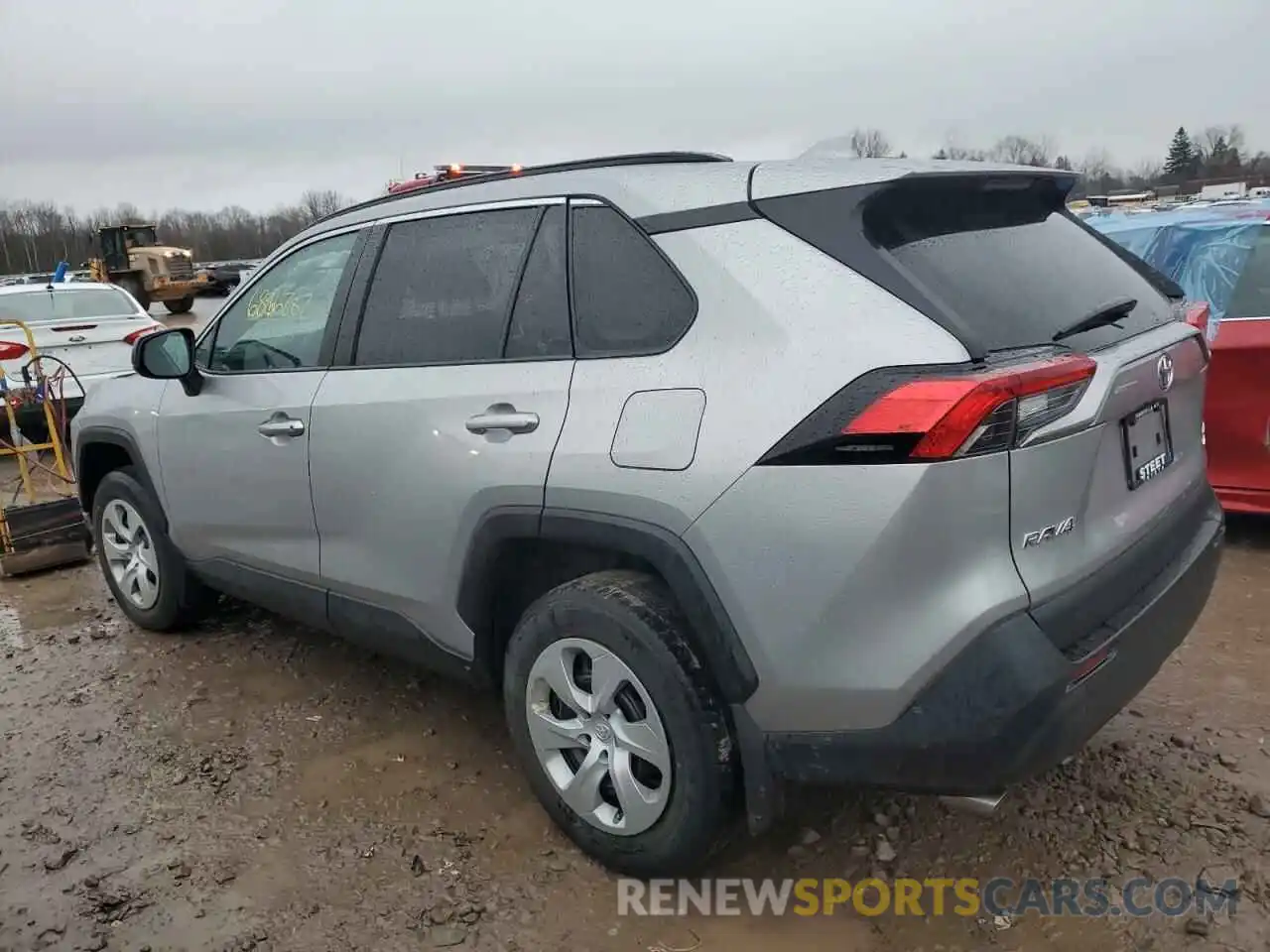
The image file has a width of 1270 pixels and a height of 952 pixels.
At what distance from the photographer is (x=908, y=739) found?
2.06 m

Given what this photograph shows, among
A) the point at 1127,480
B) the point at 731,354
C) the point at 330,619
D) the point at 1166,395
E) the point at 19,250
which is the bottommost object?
the point at 330,619

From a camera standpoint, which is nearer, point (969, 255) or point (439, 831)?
point (969, 255)

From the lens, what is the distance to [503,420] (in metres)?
2.62

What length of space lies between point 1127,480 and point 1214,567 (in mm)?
603

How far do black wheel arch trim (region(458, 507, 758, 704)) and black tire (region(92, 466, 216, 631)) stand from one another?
2.16 m

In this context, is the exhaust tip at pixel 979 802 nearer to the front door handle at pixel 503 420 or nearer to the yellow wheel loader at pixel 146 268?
the front door handle at pixel 503 420

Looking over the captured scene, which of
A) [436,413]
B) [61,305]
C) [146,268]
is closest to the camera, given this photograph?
[436,413]

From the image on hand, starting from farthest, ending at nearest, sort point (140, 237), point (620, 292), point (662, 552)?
point (140, 237), point (620, 292), point (662, 552)

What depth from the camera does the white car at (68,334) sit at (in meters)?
8.45

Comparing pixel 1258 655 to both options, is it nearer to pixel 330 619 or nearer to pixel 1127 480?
pixel 1127 480

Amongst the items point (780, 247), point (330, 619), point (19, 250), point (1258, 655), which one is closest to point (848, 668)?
point (780, 247)

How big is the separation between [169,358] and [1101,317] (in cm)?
317

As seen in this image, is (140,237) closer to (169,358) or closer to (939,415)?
(169,358)

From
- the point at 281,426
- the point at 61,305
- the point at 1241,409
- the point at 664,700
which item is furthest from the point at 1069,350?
the point at 61,305
